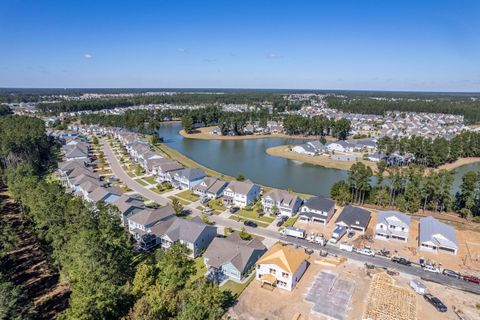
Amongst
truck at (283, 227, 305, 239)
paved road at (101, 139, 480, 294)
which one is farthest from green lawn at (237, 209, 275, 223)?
truck at (283, 227, 305, 239)

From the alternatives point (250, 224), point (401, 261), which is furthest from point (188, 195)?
point (401, 261)

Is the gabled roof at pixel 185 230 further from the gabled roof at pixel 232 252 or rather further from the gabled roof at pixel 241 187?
the gabled roof at pixel 241 187

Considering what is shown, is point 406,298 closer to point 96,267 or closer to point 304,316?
point 304,316

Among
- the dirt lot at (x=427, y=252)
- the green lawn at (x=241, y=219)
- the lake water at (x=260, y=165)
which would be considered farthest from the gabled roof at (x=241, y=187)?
the lake water at (x=260, y=165)

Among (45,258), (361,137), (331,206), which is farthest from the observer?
(361,137)

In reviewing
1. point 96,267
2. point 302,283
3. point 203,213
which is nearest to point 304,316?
point 302,283

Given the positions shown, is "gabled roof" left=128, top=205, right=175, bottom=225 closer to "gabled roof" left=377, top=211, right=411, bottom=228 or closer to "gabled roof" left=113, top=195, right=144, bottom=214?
"gabled roof" left=113, top=195, right=144, bottom=214
